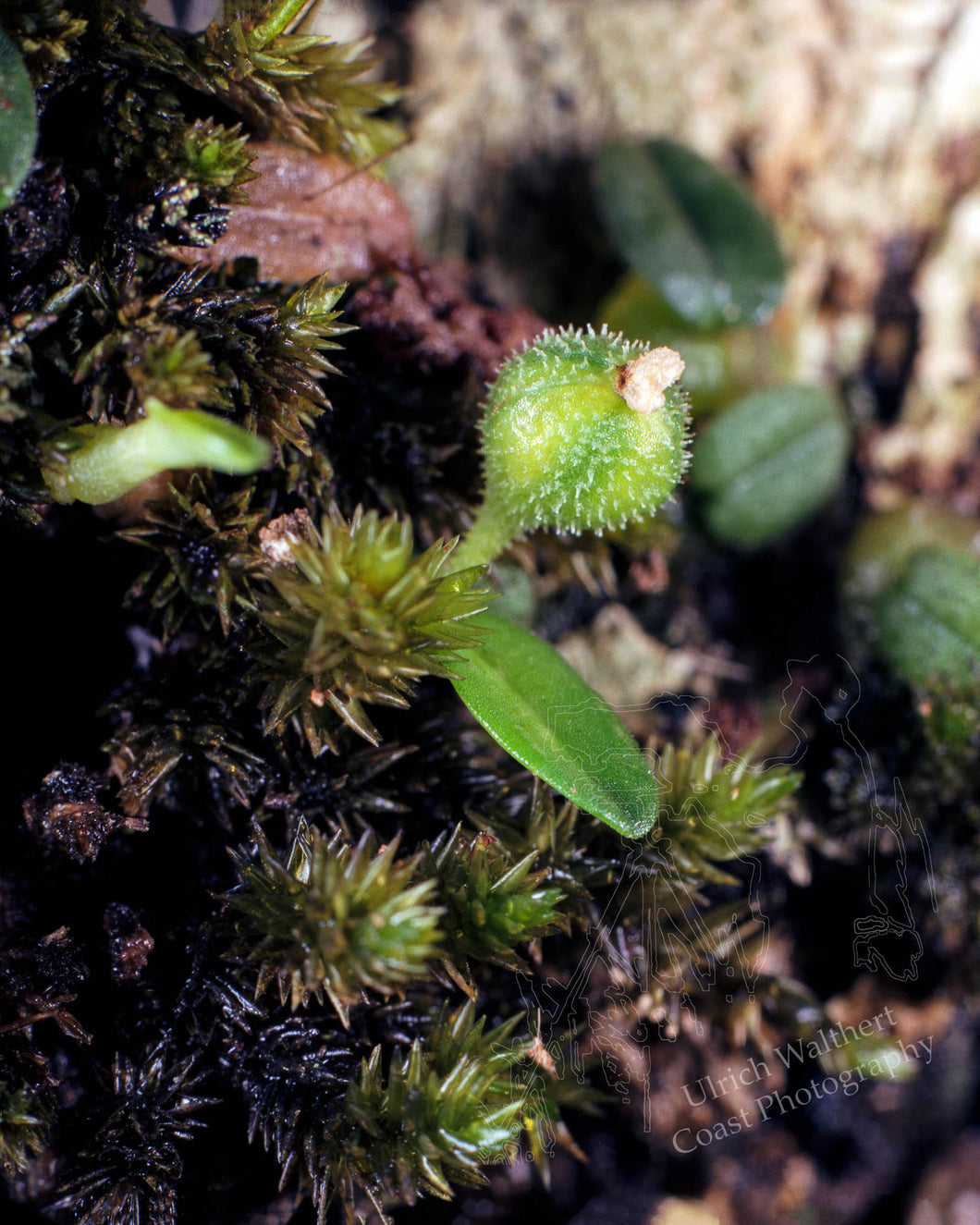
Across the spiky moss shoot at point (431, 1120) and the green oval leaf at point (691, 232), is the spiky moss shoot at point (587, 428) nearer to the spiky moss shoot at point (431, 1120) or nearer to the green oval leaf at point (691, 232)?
the spiky moss shoot at point (431, 1120)

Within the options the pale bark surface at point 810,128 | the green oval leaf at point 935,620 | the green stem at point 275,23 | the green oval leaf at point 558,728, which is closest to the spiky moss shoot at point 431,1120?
the green oval leaf at point 558,728

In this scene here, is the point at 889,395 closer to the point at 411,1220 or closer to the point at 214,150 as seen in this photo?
the point at 214,150

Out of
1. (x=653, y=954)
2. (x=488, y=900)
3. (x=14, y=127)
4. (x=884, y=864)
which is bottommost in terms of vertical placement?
(x=884, y=864)

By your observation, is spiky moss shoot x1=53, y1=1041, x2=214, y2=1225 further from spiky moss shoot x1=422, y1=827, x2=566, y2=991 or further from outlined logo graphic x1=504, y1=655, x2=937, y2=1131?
outlined logo graphic x1=504, y1=655, x2=937, y2=1131

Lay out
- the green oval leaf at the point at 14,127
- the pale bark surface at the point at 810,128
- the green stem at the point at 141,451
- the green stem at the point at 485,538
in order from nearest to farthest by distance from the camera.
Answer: the green stem at the point at 141,451, the green oval leaf at the point at 14,127, the green stem at the point at 485,538, the pale bark surface at the point at 810,128

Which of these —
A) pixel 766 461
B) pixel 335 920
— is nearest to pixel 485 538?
pixel 335 920

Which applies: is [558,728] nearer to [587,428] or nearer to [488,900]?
[488,900]

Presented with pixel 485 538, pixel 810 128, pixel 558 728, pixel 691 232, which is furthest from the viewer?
pixel 810 128
